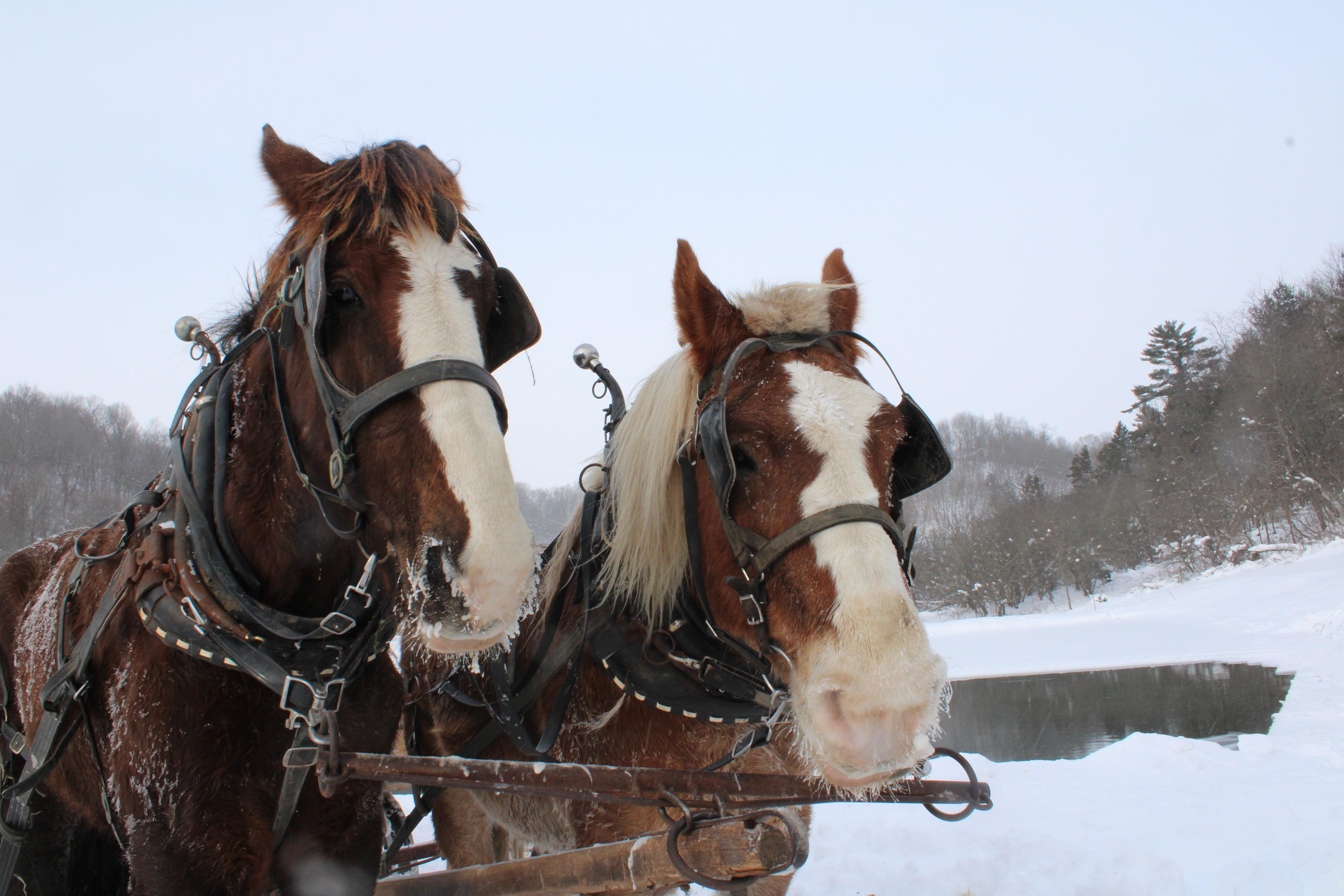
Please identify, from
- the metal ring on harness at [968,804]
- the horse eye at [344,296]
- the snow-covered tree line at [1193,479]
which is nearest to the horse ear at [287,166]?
the horse eye at [344,296]

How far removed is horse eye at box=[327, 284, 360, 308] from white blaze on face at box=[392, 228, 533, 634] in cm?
13

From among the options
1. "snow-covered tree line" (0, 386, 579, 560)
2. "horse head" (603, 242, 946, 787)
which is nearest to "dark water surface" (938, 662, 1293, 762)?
"horse head" (603, 242, 946, 787)

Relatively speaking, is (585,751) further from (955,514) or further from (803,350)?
(955,514)

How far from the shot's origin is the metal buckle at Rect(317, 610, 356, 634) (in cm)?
183

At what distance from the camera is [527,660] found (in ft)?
8.89

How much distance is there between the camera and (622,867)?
6.49 feet

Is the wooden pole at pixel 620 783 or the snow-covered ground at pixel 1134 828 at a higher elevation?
the wooden pole at pixel 620 783

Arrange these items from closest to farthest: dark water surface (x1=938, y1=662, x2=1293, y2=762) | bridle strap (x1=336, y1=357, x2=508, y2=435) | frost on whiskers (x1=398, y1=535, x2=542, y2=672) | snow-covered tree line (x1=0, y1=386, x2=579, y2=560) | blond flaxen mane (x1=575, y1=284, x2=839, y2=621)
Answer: frost on whiskers (x1=398, y1=535, x2=542, y2=672), bridle strap (x1=336, y1=357, x2=508, y2=435), blond flaxen mane (x1=575, y1=284, x2=839, y2=621), dark water surface (x1=938, y1=662, x2=1293, y2=762), snow-covered tree line (x1=0, y1=386, x2=579, y2=560)

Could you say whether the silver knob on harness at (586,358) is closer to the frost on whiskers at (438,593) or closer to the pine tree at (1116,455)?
the frost on whiskers at (438,593)

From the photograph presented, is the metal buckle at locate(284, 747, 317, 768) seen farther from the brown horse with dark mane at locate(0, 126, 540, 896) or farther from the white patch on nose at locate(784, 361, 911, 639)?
the white patch on nose at locate(784, 361, 911, 639)

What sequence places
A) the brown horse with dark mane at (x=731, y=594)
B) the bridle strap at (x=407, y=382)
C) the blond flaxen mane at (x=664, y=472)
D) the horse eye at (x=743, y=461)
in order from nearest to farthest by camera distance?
the bridle strap at (x=407, y=382), the brown horse with dark mane at (x=731, y=594), the horse eye at (x=743, y=461), the blond flaxen mane at (x=664, y=472)

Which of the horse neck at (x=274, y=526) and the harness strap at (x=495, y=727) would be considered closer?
the horse neck at (x=274, y=526)

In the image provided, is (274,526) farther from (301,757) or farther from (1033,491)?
(1033,491)

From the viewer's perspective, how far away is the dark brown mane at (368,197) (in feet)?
5.63
